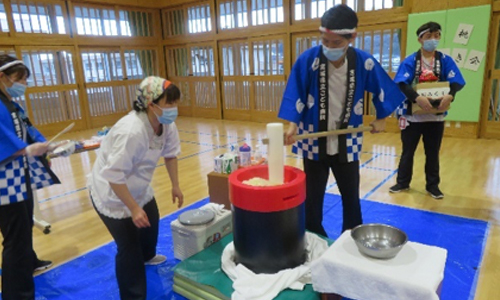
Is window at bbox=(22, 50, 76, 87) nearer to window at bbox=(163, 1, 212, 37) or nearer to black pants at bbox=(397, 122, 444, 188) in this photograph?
window at bbox=(163, 1, 212, 37)

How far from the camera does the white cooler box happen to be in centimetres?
228

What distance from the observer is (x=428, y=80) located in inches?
120

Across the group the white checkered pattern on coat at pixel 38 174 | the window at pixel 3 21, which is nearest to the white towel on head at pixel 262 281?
the white checkered pattern on coat at pixel 38 174

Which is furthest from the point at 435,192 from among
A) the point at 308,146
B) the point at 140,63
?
the point at 140,63

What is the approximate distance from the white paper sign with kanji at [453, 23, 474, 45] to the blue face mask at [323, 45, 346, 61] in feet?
13.9

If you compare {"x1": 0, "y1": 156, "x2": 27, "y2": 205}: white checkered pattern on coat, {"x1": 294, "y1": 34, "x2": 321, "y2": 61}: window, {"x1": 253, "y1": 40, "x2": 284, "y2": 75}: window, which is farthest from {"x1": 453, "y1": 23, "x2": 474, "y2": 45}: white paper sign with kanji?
{"x1": 0, "y1": 156, "x2": 27, "y2": 205}: white checkered pattern on coat

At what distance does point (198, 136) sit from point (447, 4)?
4476mm

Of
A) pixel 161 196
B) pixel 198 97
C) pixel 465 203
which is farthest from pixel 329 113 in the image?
pixel 198 97

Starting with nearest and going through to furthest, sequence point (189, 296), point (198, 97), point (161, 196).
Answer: point (189, 296) → point (161, 196) → point (198, 97)

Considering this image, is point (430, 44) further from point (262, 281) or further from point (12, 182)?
point (12, 182)

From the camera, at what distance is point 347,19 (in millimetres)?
1786

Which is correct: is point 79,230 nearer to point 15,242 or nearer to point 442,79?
point 15,242

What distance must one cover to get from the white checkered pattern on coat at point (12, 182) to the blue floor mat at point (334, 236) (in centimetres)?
66

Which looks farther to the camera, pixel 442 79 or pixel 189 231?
pixel 442 79
